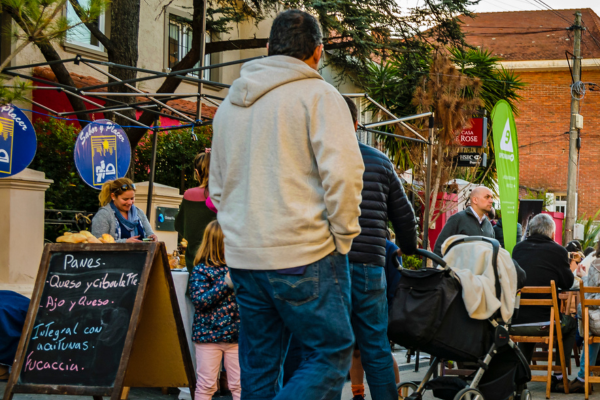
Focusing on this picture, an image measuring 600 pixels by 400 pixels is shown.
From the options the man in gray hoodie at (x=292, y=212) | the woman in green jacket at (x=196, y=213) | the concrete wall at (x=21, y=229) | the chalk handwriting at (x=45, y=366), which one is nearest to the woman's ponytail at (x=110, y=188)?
the woman in green jacket at (x=196, y=213)

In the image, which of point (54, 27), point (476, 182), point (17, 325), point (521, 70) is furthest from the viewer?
point (521, 70)

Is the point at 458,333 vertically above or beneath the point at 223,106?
beneath

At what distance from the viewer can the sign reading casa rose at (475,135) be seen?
2039 centimetres

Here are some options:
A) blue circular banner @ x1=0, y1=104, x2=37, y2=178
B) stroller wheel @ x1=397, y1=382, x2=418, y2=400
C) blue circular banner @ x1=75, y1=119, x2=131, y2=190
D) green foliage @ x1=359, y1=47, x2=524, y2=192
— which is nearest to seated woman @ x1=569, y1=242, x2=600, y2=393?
stroller wheel @ x1=397, y1=382, x2=418, y2=400

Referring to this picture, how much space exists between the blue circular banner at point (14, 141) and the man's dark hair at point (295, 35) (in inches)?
182

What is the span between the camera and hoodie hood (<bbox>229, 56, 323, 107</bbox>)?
2939mm

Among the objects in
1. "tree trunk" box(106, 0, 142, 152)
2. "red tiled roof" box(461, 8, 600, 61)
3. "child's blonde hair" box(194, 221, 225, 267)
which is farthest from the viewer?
"red tiled roof" box(461, 8, 600, 61)

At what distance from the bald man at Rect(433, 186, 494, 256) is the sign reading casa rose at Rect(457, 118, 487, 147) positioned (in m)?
12.3

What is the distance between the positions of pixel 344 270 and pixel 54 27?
4.08 metres

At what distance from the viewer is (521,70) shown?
37.9 m

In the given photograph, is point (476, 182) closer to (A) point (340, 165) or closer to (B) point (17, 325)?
(B) point (17, 325)

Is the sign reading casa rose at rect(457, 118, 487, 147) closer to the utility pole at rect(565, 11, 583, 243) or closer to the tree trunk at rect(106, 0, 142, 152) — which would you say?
the utility pole at rect(565, 11, 583, 243)

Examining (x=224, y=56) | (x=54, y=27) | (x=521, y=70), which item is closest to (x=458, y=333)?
(x=54, y=27)

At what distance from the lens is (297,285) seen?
2811 mm
